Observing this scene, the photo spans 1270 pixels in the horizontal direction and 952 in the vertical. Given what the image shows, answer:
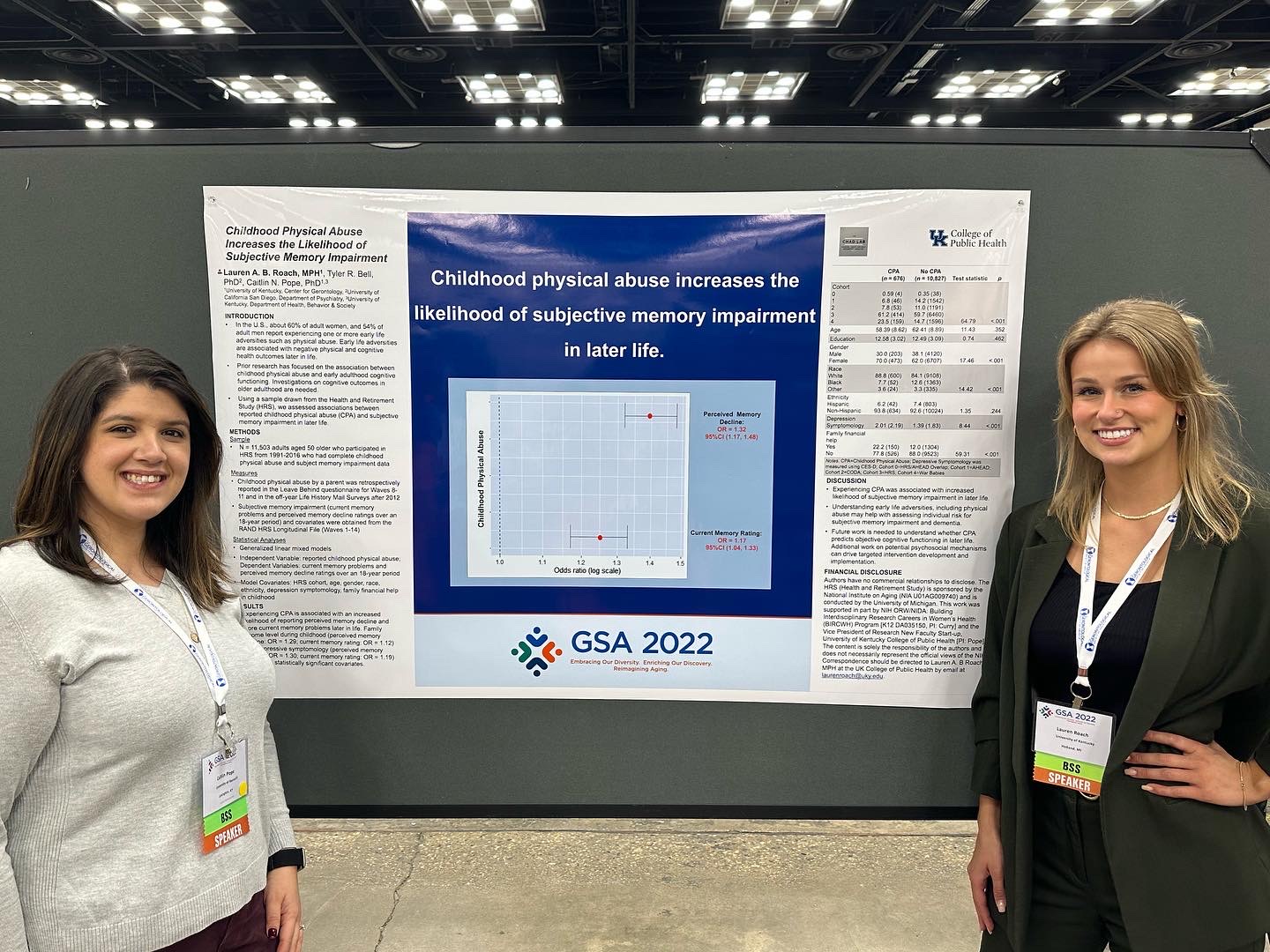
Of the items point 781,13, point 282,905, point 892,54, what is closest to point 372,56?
point 781,13

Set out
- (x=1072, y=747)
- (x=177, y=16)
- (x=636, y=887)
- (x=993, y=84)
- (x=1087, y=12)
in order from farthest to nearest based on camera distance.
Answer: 1. (x=993, y=84)
2. (x=177, y=16)
3. (x=1087, y=12)
4. (x=636, y=887)
5. (x=1072, y=747)

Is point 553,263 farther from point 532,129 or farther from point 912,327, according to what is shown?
point 912,327

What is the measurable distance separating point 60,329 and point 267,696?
3.16 feet

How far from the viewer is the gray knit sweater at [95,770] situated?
3.02ft

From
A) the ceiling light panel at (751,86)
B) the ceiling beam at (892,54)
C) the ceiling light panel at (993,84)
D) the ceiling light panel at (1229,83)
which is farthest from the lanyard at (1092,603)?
the ceiling light panel at (1229,83)

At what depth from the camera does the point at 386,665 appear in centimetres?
156

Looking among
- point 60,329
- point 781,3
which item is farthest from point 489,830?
point 781,3

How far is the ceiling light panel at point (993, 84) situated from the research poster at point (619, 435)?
4.50 meters

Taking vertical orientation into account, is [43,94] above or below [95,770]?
above

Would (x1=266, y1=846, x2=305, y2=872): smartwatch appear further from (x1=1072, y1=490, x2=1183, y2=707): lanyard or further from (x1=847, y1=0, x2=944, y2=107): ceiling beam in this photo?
(x1=847, y1=0, x2=944, y2=107): ceiling beam

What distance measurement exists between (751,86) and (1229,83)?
133 inches

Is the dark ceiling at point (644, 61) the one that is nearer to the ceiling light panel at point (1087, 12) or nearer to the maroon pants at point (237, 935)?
the ceiling light panel at point (1087, 12)

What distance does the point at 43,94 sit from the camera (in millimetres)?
5379

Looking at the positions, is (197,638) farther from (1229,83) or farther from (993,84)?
(1229,83)
